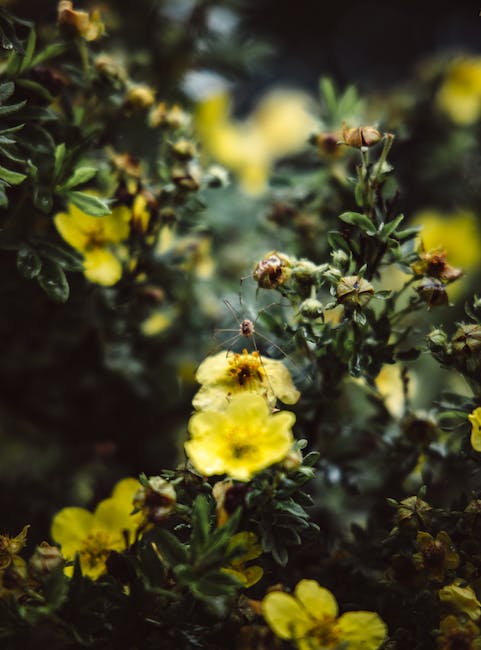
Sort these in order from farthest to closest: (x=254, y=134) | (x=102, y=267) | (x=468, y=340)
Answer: (x=254, y=134) < (x=102, y=267) < (x=468, y=340)

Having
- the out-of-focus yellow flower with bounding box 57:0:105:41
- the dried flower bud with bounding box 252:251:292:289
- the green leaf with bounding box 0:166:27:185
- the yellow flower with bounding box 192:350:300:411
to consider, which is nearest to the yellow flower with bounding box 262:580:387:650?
the yellow flower with bounding box 192:350:300:411

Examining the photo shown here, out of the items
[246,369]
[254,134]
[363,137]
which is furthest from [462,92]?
[246,369]

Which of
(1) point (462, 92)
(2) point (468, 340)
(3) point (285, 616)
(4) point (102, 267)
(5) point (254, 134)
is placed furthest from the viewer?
(5) point (254, 134)

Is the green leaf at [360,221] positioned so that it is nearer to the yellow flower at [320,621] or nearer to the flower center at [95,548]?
the yellow flower at [320,621]

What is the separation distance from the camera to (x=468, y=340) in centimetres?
82

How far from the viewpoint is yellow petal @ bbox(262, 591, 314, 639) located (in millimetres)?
706

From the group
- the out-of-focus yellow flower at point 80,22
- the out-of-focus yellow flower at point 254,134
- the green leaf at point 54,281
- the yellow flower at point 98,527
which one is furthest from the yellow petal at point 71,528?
the out-of-focus yellow flower at point 254,134

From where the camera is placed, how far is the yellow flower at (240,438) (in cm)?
74

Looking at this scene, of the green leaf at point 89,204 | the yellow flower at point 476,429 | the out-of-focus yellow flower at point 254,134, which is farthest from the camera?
the out-of-focus yellow flower at point 254,134

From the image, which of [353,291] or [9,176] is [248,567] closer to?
[353,291]

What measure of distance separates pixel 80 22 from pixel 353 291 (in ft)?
1.85

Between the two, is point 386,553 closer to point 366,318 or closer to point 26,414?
point 366,318

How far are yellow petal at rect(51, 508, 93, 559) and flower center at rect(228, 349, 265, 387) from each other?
0.97 ft

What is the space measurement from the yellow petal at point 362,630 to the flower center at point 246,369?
11.4 inches
